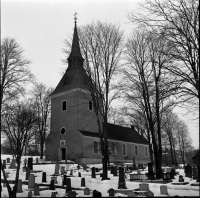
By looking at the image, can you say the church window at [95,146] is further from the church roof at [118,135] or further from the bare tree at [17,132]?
the bare tree at [17,132]

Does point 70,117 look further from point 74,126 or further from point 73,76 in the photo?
point 73,76

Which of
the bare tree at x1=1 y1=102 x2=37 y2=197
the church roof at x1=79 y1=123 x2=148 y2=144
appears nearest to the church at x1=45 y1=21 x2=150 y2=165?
the church roof at x1=79 y1=123 x2=148 y2=144

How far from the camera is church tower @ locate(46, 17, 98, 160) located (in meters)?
30.8

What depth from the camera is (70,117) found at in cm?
3247

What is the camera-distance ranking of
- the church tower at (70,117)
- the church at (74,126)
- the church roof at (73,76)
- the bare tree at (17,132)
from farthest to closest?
1. the church roof at (73,76)
2. the church tower at (70,117)
3. the church at (74,126)
4. the bare tree at (17,132)

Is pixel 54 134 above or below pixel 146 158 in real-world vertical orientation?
above

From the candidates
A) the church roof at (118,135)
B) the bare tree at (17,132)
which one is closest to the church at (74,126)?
the church roof at (118,135)

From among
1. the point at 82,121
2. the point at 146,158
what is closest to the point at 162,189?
the point at 82,121

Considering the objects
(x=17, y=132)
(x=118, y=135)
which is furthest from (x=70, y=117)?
(x=17, y=132)

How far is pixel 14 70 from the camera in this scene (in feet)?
69.8

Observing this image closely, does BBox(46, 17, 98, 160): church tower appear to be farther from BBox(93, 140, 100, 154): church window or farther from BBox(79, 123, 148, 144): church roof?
BBox(93, 140, 100, 154): church window

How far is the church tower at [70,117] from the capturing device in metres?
30.8

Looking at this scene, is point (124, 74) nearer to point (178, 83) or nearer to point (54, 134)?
point (178, 83)

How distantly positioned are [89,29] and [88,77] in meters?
3.57
